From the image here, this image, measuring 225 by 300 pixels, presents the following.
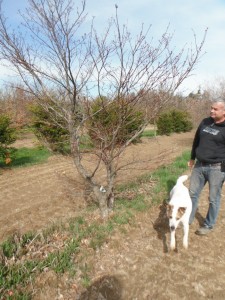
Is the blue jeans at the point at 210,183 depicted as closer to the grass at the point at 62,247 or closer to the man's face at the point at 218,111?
the man's face at the point at 218,111

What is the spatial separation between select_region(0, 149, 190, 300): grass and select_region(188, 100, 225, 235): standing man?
128 centimetres

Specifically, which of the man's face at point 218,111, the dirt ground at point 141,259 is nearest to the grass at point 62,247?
the dirt ground at point 141,259

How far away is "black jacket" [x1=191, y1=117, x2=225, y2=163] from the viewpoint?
4.09 metres

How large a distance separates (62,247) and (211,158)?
2.50 metres

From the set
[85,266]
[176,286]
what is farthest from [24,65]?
[176,286]

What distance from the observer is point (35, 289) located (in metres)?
3.09

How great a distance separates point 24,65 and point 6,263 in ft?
8.52

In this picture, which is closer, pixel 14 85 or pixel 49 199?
pixel 14 85

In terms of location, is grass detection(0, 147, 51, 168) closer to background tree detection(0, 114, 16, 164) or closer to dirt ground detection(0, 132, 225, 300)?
background tree detection(0, 114, 16, 164)

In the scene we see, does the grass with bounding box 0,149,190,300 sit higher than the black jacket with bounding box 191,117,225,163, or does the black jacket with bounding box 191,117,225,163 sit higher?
the black jacket with bounding box 191,117,225,163

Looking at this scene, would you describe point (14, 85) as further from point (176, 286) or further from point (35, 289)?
point (176, 286)

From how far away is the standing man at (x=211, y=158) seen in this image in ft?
13.3

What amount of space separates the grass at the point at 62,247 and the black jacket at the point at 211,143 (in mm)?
1700

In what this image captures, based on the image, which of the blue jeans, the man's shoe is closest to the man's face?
the blue jeans
